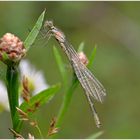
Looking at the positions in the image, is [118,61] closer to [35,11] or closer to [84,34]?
[84,34]

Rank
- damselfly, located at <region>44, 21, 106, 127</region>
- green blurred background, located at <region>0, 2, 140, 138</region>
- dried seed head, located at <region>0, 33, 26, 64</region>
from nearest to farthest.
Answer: dried seed head, located at <region>0, 33, 26, 64</region>, damselfly, located at <region>44, 21, 106, 127</region>, green blurred background, located at <region>0, 2, 140, 138</region>

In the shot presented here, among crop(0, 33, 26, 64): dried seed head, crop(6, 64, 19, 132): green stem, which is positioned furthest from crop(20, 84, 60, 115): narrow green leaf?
crop(0, 33, 26, 64): dried seed head

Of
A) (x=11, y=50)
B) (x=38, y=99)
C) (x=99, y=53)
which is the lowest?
(x=38, y=99)

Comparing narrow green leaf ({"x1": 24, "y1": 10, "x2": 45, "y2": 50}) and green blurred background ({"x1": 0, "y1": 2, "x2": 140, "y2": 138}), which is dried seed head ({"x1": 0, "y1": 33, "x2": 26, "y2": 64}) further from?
green blurred background ({"x1": 0, "y1": 2, "x2": 140, "y2": 138})

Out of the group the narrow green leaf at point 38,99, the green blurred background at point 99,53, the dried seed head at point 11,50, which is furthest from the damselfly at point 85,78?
the green blurred background at point 99,53

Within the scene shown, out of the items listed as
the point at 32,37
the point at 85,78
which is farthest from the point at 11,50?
the point at 85,78

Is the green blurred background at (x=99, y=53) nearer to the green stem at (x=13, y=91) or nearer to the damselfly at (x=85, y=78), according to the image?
the damselfly at (x=85, y=78)

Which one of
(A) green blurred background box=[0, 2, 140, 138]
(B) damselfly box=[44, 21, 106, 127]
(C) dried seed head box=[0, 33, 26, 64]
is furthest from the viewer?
(A) green blurred background box=[0, 2, 140, 138]

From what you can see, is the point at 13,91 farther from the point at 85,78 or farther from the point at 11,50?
the point at 85,78
